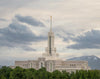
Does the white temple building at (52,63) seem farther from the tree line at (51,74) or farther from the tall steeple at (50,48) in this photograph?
the tree line at (51,74)

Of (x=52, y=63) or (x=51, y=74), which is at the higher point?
(x=52, y=63)

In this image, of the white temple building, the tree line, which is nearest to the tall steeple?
the white temple building

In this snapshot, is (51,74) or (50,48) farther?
(50,48)

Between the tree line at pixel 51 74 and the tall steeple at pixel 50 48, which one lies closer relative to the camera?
the tree line at pixel 51 74

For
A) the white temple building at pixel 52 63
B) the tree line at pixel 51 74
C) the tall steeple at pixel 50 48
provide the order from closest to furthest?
the tree line at pixel 51 74 < the white temple building at pixel 52 63 < the tall steeple at pixel 50 48

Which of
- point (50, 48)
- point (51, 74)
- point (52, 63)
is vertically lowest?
point (51, 74)

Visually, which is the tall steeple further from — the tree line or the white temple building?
the tree line

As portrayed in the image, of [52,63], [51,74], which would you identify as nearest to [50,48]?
[52,63]

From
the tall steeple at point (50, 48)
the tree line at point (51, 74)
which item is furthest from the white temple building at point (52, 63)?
the tree line at point (51, 74)

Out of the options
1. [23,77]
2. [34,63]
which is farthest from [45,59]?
[23,77]

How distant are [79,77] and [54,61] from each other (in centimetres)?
5177

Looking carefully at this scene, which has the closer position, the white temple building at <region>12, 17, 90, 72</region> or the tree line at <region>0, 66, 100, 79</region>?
the tree line at <region>0, 66, 100, 79</region>

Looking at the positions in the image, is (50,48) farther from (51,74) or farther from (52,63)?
(51,74)

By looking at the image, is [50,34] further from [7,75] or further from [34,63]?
[7,75]
